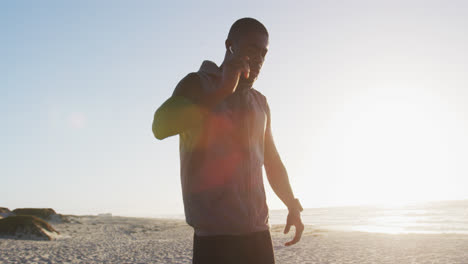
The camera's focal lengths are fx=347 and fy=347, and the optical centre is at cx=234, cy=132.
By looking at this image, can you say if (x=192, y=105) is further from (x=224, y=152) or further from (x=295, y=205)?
(x=295, y=205)

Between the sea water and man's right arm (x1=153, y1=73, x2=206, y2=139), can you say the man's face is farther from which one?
the sea water

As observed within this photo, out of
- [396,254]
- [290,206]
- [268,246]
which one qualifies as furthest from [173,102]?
[396,254]

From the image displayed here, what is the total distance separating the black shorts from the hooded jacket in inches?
1.2

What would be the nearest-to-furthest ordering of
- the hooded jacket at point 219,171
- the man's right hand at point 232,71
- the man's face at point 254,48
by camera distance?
the man's right hand at point 232,71, the hooded jacket at point 219,171, the man's face at point 254,48

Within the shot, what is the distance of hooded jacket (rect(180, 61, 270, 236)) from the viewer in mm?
1527

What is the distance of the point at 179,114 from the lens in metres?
1.38

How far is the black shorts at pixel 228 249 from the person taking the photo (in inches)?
61.6

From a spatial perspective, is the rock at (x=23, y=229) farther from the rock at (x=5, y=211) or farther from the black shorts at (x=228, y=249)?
the black shorts at (x=228, y=249)

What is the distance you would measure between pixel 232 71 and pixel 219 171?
0.46 m

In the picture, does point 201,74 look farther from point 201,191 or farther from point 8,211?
point 8,211

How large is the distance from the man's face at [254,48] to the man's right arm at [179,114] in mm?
332

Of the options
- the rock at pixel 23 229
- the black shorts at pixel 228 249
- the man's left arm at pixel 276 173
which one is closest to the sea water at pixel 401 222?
the rock at pixel 23 229

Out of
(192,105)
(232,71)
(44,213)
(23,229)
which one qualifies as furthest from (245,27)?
(44,213)

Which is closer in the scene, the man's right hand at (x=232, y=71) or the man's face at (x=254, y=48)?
the man's right hand at (x=232, y=71)
